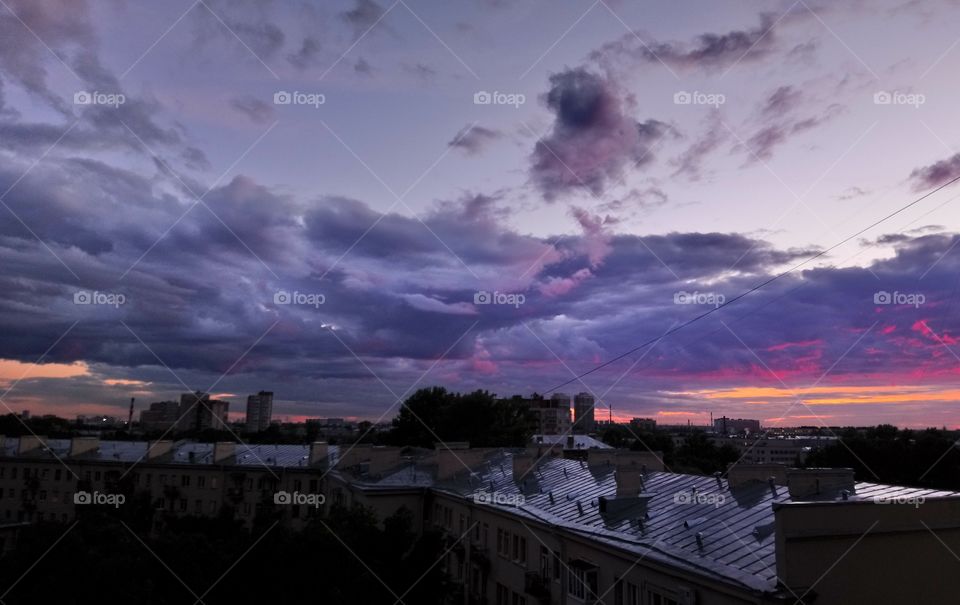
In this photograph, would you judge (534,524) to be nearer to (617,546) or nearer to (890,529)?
(617,546)

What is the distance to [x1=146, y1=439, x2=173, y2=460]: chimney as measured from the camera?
60.8 metres

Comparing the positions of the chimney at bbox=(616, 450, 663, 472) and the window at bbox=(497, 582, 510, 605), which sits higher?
the chimney at bbox=(616, 450, 663, 472)

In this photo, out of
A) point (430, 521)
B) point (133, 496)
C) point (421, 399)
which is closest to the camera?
point (430, 521)

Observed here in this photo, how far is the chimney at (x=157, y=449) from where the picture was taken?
199 feet

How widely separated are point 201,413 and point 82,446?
97053 millimetres

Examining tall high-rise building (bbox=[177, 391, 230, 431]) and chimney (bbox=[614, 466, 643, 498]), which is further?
tall high-rise building (bbox=[177, 391, 230, 431])

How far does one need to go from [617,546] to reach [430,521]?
825 inches

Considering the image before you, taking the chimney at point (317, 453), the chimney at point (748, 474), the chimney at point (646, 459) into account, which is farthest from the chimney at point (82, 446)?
the chimney at point (748, 474)

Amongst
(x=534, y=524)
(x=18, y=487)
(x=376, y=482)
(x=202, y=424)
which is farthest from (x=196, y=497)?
(x=202, y=424)

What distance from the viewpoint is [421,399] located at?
87438 millimetres

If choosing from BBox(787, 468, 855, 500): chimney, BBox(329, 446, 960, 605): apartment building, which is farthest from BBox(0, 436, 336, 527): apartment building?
BBox(787, 468, 855, 500): chimney

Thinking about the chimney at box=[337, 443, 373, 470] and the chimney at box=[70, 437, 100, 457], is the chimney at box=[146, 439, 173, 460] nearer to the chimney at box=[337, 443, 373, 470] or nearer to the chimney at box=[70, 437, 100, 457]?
the chimney at box=[70, 437, 100, 457]

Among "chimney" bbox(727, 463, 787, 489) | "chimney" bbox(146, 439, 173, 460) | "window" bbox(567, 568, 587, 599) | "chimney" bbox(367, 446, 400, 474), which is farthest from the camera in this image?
"chimney" bbox(146, 439, 173, 460)

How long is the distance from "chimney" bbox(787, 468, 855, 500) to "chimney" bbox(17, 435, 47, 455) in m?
69.9
